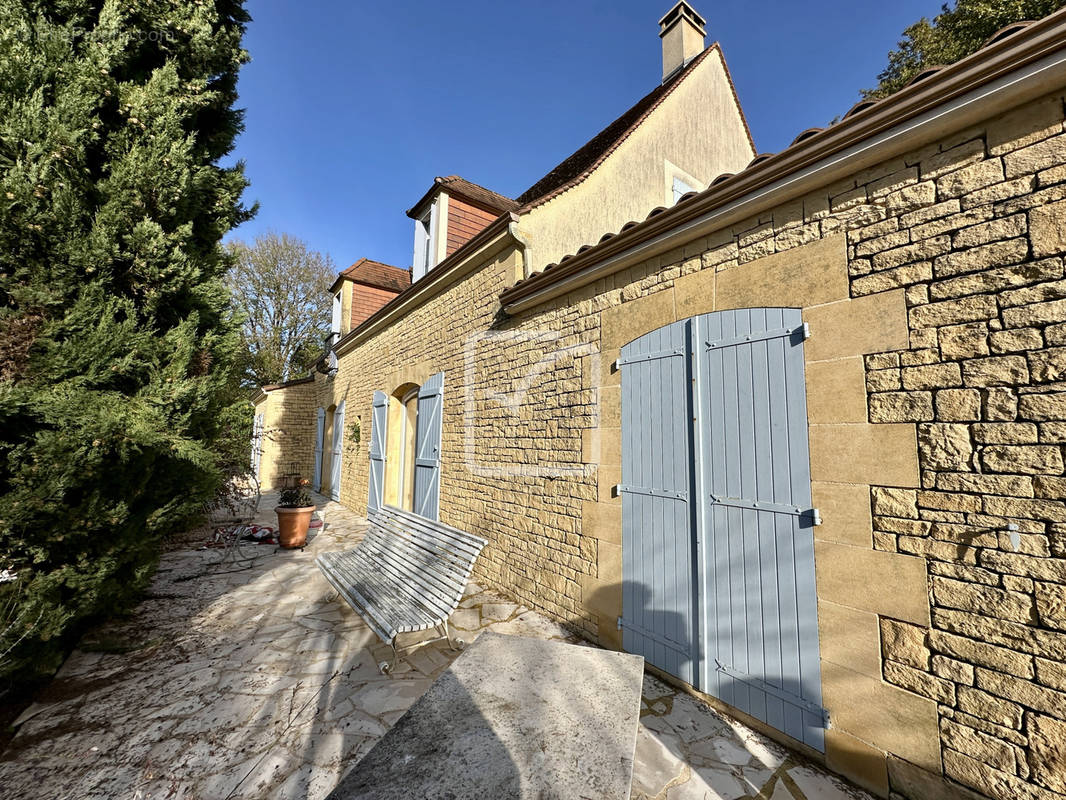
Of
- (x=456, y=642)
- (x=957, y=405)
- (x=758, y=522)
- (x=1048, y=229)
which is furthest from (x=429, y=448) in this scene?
(x=1048, y=229)

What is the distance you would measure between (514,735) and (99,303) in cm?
375

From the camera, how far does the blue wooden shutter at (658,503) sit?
9.73 ft

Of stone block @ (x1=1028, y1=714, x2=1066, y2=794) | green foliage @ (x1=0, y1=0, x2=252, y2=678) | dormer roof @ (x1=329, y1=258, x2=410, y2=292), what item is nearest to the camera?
stone block @ (x1=1028, y1=714, x2=1066, y2=794)

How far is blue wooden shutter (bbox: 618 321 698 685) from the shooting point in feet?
9.73

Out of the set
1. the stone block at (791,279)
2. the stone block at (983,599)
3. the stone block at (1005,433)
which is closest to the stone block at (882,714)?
the stone block at (983,599)

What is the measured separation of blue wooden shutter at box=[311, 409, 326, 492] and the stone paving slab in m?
12.1

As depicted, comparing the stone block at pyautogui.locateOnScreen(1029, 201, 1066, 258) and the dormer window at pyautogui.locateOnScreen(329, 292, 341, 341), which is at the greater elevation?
the dormer window at pyautogui.locateOnScreen(329, 292, 341, 341)

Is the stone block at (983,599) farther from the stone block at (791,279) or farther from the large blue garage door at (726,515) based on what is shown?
the stone block at (791,279)

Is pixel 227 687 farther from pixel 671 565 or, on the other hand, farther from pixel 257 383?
pixel 257 383

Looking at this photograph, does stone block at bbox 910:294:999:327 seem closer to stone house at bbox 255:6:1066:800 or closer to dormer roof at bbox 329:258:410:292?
stone house at bbox 255:6:1066:800

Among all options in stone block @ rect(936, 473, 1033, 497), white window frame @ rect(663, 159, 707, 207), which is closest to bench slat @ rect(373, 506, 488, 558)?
stone block @ rect(936, 473, 1033, 497)

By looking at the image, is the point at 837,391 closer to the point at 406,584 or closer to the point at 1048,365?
the point at 1048,365

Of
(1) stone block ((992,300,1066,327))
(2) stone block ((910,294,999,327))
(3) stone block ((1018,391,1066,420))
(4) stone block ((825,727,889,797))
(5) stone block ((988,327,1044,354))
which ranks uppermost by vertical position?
(2) stone block ((910,294,999,327))

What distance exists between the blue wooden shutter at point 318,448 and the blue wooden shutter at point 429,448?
712cm
